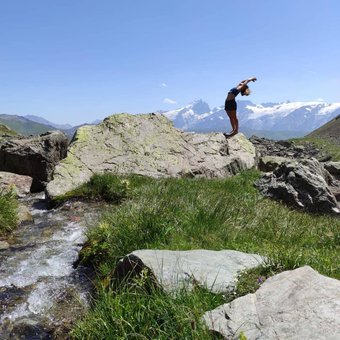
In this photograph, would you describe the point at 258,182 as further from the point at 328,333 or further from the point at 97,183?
the point at 328,333

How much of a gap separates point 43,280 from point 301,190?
11201 millimetres

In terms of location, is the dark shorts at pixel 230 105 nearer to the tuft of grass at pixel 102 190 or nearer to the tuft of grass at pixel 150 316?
the tuft of grass at pixel 102 190

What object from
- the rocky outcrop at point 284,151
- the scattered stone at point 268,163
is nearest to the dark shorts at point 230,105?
the scattered stone at point 268,163

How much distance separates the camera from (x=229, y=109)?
24500mm

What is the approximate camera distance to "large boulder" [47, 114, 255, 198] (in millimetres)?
17094

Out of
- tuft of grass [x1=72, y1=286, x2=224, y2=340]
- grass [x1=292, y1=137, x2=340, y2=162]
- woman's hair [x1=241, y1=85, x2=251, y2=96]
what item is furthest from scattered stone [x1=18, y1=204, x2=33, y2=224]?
grass [x1=292, y1=137, x2=340, y2=162]

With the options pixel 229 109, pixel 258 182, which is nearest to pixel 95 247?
pixel 258 182

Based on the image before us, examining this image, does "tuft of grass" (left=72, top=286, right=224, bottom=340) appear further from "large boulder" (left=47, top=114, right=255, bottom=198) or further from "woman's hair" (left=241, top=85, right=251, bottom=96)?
"woman's hair" (left=241, top=85, right=251, bottom=96)

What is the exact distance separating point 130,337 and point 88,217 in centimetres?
825

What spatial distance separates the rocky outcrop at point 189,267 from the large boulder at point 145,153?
946 cm

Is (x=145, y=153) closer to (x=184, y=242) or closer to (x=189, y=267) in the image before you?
(x=184, y=242)

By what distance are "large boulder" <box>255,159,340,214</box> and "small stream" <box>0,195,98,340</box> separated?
7.53m

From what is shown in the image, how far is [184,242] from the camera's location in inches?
327

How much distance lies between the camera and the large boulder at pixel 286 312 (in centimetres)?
404
